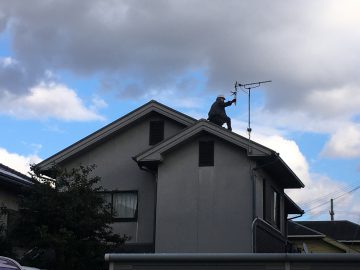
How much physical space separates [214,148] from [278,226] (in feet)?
19.7

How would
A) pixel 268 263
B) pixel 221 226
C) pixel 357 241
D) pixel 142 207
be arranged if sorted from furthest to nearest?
pixel 357 241 < pixel 142 207 < pixel 221 226 < pixel 268 263

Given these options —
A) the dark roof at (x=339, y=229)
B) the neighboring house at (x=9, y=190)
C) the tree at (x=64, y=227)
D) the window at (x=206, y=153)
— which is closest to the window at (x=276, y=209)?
the window at (x=206, y=153)

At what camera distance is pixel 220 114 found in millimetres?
21969

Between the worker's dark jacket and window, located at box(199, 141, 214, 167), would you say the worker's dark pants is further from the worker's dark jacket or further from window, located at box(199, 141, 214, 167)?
window, located at box(199, 141, 214, 167)

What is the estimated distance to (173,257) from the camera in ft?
42.0

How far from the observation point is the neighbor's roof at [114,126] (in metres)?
22.1

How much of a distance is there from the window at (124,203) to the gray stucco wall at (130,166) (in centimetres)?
16

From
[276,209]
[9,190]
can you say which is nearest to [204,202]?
[276,209]

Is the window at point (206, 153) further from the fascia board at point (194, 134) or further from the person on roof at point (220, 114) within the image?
the person on roof at point (220, 114)

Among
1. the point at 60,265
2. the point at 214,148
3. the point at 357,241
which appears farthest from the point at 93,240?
the point at 357,241

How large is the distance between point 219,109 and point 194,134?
6.54 feet

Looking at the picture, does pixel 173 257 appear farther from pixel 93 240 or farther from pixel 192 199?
pixel 192 199

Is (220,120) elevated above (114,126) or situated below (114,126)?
above

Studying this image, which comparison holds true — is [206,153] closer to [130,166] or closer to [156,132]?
[156,132]
